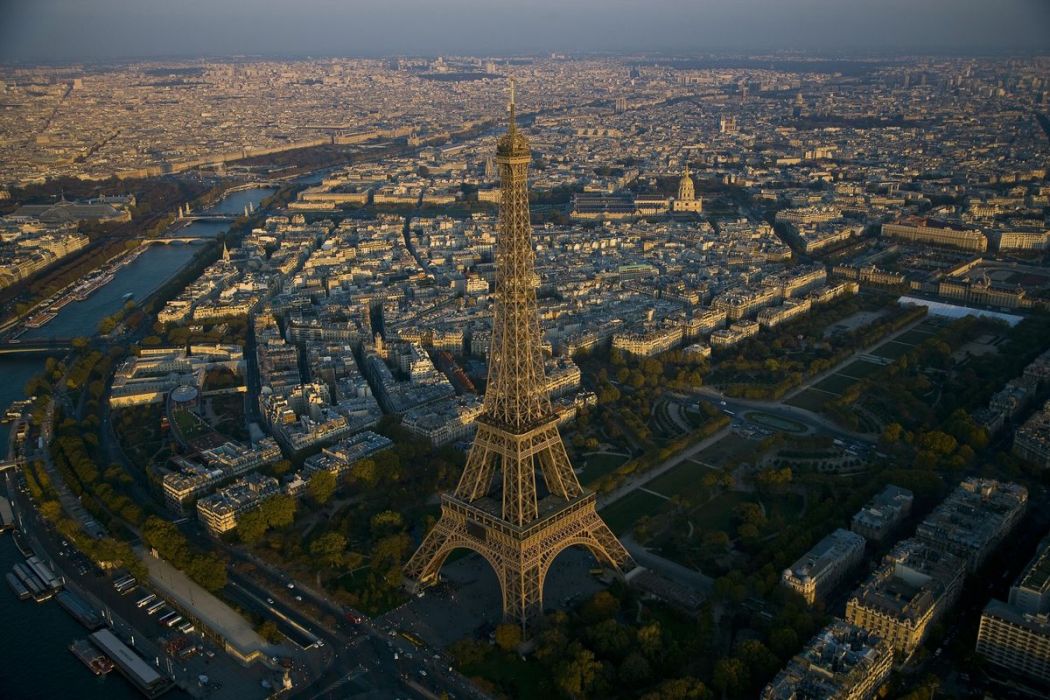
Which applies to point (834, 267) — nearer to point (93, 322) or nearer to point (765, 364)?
point (765, 364)

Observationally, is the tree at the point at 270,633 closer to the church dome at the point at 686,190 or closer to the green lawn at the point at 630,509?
the green lawn at the point at 630,509

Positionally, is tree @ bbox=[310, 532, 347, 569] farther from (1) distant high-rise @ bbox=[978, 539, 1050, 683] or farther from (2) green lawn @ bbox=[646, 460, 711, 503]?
(1) distant high-rise @ bbox=[978, 539, 1050, 683]

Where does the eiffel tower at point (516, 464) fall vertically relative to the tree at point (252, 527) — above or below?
above

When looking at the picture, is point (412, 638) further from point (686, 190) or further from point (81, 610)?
point (686, 190)

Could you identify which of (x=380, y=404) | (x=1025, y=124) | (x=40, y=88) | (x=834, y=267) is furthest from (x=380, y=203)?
(x=40, y=88)

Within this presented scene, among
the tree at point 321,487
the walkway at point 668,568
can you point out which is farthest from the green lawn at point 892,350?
the tree at point 321,487

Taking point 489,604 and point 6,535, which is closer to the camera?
point 489,604
